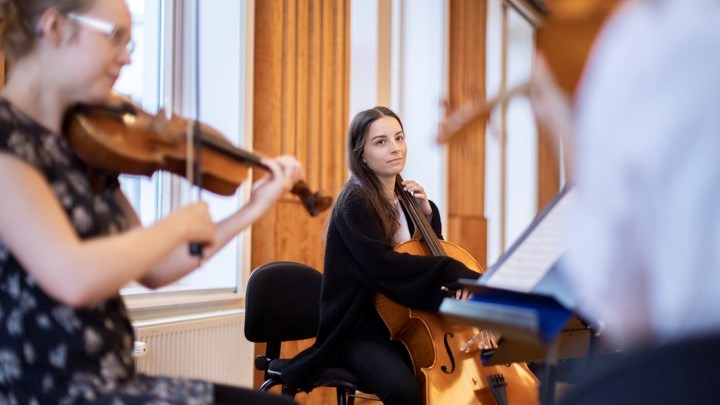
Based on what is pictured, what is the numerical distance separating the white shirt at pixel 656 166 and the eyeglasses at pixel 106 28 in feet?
2.45

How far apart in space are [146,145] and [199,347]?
169 centimetres

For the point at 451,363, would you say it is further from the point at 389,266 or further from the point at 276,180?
the point at 276,180

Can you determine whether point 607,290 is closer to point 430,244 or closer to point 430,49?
point 430,244

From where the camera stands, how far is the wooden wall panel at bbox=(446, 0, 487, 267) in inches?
206

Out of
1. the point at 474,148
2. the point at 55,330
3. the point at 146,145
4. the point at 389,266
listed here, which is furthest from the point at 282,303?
the point at 474,148

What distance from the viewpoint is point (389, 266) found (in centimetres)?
218

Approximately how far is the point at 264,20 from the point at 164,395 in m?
2.43

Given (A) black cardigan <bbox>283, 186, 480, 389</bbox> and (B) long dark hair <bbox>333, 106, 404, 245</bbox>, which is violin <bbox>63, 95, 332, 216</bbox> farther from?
(B) long dark hair <bbox>333, 106, 404, 245</bbox>

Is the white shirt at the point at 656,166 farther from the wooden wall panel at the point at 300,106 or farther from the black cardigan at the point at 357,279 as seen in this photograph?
the wooden wall panel at the point at 300,106

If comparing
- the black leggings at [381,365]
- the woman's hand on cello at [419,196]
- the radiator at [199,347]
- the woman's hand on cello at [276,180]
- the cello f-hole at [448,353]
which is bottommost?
the radiator at [199,347]

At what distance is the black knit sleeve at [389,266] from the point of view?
6.91 feet

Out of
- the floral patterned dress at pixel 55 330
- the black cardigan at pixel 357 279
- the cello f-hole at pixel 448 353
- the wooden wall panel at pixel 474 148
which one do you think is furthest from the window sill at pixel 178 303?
the wooden wall panel at pixel 474 148

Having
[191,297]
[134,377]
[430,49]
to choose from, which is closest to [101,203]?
[134,377]

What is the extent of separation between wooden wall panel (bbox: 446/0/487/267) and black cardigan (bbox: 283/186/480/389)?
2764 millimetres
